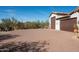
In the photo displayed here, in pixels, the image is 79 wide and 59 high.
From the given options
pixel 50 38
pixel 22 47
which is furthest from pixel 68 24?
pixel 22 47

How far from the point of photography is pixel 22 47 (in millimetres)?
5152

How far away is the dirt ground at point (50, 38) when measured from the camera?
5.13m

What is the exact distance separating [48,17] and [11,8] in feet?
3.54

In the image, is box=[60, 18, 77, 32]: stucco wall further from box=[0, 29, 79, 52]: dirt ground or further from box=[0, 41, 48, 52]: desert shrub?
box=[0, 41, 48, 52]: desert shrub

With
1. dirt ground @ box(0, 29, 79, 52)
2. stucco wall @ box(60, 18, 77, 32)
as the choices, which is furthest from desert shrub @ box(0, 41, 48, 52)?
stucco wall @ box(60, 18, 77, 32)

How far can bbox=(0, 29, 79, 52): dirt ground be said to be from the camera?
5130mm

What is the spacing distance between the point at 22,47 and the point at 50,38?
0.84 metres

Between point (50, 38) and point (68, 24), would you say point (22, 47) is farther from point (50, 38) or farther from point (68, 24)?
point (68, 24)

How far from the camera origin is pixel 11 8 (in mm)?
5090
